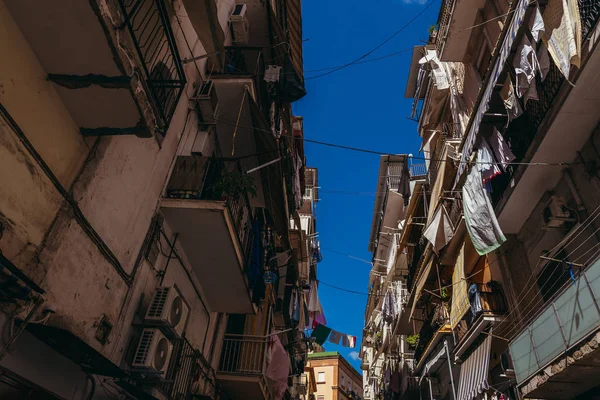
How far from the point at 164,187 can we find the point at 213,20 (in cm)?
336

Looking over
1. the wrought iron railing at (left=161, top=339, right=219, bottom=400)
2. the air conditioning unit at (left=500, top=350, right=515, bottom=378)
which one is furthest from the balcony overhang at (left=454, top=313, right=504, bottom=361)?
the wrought iron railing at (left=161, top=339, right=219, bottom=400)

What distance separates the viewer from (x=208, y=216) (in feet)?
25.7

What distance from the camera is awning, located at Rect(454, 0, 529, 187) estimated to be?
6840mm

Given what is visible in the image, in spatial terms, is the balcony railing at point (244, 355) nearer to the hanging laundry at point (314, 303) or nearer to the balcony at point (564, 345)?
the balcony at point (564, 345)

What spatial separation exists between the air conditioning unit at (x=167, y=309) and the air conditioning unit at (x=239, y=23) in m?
8.13

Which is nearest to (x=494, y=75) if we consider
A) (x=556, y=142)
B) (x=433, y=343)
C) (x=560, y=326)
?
(x=556, y=142)

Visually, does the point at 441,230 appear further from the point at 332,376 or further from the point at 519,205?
the point at 332,376

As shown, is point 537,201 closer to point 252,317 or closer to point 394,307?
point 252,317

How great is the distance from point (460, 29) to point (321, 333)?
15.0 meters

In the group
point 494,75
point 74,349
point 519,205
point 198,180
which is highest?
point 494,75

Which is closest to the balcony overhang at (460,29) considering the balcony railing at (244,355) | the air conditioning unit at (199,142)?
the air conditioning unit at (199,142)

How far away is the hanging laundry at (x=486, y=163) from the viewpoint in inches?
321

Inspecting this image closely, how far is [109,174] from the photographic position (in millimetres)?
5766

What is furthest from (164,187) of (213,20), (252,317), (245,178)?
(252,317)
